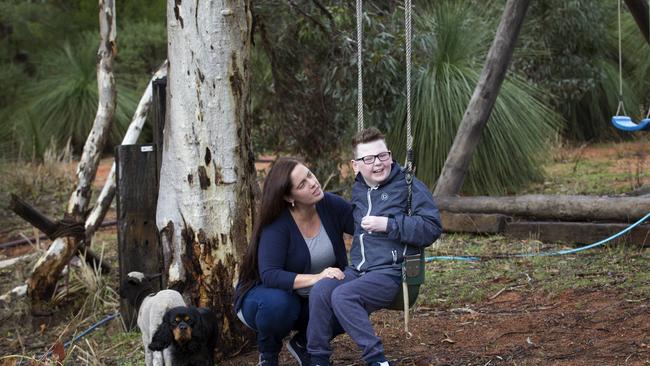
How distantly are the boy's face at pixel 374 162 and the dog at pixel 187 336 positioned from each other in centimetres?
112

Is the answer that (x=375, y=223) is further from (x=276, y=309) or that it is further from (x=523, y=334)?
(x=523, y=334)

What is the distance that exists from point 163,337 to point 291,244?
783 mm

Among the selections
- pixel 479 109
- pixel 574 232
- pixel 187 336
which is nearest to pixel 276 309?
pixel 187 336

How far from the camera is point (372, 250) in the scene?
15.6 feet

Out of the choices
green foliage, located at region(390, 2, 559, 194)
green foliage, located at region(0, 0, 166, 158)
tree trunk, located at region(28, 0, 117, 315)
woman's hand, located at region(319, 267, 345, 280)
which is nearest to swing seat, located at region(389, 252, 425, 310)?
woman's hand, located at region(319, 267, 345, 280)

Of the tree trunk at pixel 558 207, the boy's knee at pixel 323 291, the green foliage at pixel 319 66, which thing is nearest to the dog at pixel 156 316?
the boy's knee at pixel 323 291

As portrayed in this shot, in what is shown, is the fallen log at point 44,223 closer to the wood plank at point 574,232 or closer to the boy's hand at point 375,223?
the wood plank at point 574,232

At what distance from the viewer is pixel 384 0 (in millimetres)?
10336

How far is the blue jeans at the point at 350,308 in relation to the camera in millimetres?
4523

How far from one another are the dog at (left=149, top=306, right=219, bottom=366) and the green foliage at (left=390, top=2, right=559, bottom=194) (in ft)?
20.7

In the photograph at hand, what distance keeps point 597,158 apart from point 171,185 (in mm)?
10464

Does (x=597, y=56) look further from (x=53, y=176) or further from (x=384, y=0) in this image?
(x=53, y=176)

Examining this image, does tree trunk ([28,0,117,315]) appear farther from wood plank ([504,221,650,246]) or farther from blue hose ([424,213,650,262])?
wood plank ([504,221,650,246])

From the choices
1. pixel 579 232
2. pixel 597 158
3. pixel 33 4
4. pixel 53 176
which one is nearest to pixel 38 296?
pixel 579 232
